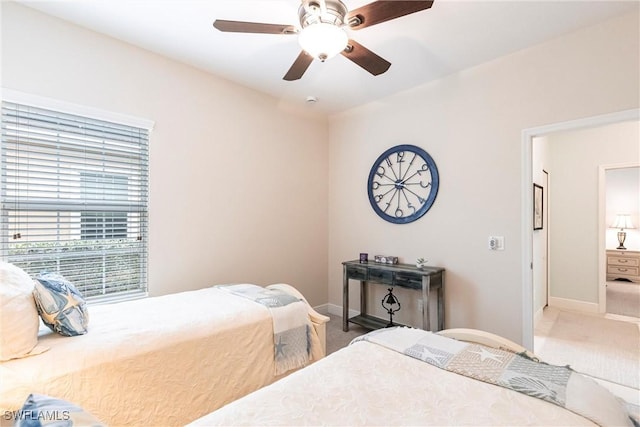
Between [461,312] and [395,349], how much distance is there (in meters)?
1.91

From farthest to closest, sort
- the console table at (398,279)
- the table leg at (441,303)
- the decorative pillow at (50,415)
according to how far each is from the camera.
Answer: the table leg at (441,303) < the console table at (398,279) < the decorative pillow at (50,415)

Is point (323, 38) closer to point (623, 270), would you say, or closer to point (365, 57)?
point (365, 57)

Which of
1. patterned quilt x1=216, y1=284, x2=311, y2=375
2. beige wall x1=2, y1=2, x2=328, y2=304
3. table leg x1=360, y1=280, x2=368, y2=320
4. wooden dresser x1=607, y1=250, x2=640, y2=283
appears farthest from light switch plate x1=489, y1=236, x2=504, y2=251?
wooden dresser x1=607, y1=250, x2=640, y2=283

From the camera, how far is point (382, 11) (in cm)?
165

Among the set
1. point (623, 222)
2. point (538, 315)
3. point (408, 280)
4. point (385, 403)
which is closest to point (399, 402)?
point (385, 403)

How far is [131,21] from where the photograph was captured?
234 cm

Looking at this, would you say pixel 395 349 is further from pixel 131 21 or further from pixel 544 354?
pixel 131 21

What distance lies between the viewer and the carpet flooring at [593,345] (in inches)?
107

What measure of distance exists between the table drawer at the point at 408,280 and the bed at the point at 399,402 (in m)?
1.60

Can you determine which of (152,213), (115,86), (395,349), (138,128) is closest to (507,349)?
(395,349)

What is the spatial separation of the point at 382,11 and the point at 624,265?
7.41 m

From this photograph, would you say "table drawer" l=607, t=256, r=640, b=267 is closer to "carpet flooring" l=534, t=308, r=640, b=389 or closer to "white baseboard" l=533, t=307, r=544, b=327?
"carpet flooring" l=534, t=308, r=640, b=389

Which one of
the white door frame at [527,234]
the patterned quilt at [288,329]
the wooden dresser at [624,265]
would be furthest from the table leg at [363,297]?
the wooden dresser at [624,265]

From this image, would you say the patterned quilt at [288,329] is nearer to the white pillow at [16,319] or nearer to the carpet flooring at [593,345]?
the white pillow at [16,319]
